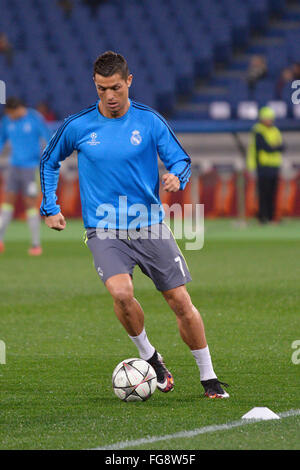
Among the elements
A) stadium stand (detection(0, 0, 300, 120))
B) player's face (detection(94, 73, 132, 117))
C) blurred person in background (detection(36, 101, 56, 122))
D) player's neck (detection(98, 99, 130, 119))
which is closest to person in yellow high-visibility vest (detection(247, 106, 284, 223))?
stadium stand (detection(0, 0, 300, 120))

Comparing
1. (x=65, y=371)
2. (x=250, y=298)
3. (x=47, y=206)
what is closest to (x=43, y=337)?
(x=65, y=371)

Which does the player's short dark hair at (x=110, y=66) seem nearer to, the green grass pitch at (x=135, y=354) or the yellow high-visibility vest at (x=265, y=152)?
the green grass pitch at (x=135, y=354)

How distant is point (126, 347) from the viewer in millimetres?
8680

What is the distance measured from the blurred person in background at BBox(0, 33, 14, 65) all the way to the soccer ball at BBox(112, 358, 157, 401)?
2583 centimetres

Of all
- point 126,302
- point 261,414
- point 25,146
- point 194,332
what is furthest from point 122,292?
point 25,146

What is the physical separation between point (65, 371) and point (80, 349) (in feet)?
3.19

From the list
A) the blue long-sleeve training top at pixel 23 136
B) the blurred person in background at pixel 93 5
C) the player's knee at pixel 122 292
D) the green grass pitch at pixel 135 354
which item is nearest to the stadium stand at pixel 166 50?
the blurred person in background at pixel 93 5

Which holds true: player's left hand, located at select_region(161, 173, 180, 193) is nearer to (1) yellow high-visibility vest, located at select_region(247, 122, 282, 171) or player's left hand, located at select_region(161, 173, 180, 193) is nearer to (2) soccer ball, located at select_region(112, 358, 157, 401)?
(2) soccer ball, located at select_region(112, 358, 157, 401)

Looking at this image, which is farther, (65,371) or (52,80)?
(52,80)

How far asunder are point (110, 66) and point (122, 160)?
0.62 m

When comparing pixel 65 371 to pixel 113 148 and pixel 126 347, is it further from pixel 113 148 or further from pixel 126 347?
pixel 113 148

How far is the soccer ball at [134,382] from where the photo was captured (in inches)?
261

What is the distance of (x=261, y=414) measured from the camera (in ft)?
19.3

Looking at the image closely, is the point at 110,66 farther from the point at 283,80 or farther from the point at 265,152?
the point at 283,80
